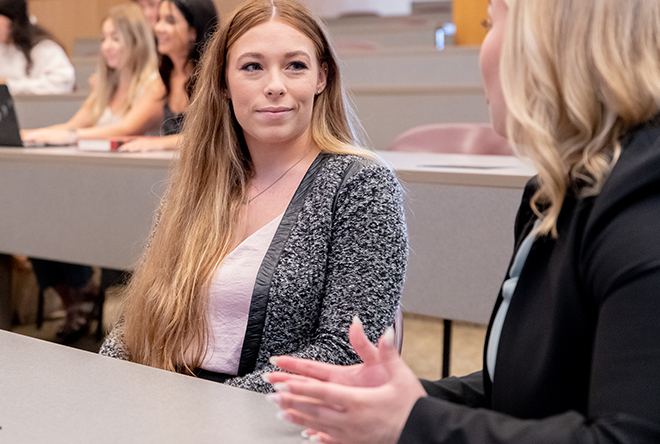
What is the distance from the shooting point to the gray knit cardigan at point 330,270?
4.60ft

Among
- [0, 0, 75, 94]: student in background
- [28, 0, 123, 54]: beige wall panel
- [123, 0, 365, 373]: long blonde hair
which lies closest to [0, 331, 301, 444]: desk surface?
[123, 0, 365, 373]: long blonde hair

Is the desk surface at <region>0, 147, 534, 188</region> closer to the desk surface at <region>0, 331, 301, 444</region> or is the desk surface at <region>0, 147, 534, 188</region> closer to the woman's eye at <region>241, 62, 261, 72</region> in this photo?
the woman's eye at <region>241, 62, 261, 72</region>

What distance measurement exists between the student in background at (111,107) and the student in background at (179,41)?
202 millimetres

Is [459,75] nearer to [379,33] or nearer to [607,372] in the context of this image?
[379,33]

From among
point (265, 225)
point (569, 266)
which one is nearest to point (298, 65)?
point (265, 225)

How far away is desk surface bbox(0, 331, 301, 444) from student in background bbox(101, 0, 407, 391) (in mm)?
327

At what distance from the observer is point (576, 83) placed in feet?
2.52

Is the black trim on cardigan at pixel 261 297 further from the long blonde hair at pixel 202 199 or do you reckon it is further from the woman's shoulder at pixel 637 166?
the woman's shoulder at pixel 637 166

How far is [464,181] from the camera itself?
217cm

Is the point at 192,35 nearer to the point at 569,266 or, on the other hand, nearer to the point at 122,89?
the point at 122,89

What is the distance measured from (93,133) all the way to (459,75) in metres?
1.97

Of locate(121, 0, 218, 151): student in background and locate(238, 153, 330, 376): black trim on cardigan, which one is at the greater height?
locate(121, 0, 218, 151): student in background

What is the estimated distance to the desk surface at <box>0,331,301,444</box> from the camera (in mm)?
875

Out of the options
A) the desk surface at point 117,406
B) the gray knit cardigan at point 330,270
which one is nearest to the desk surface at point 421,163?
the gray knit cardigan at point 330,270
